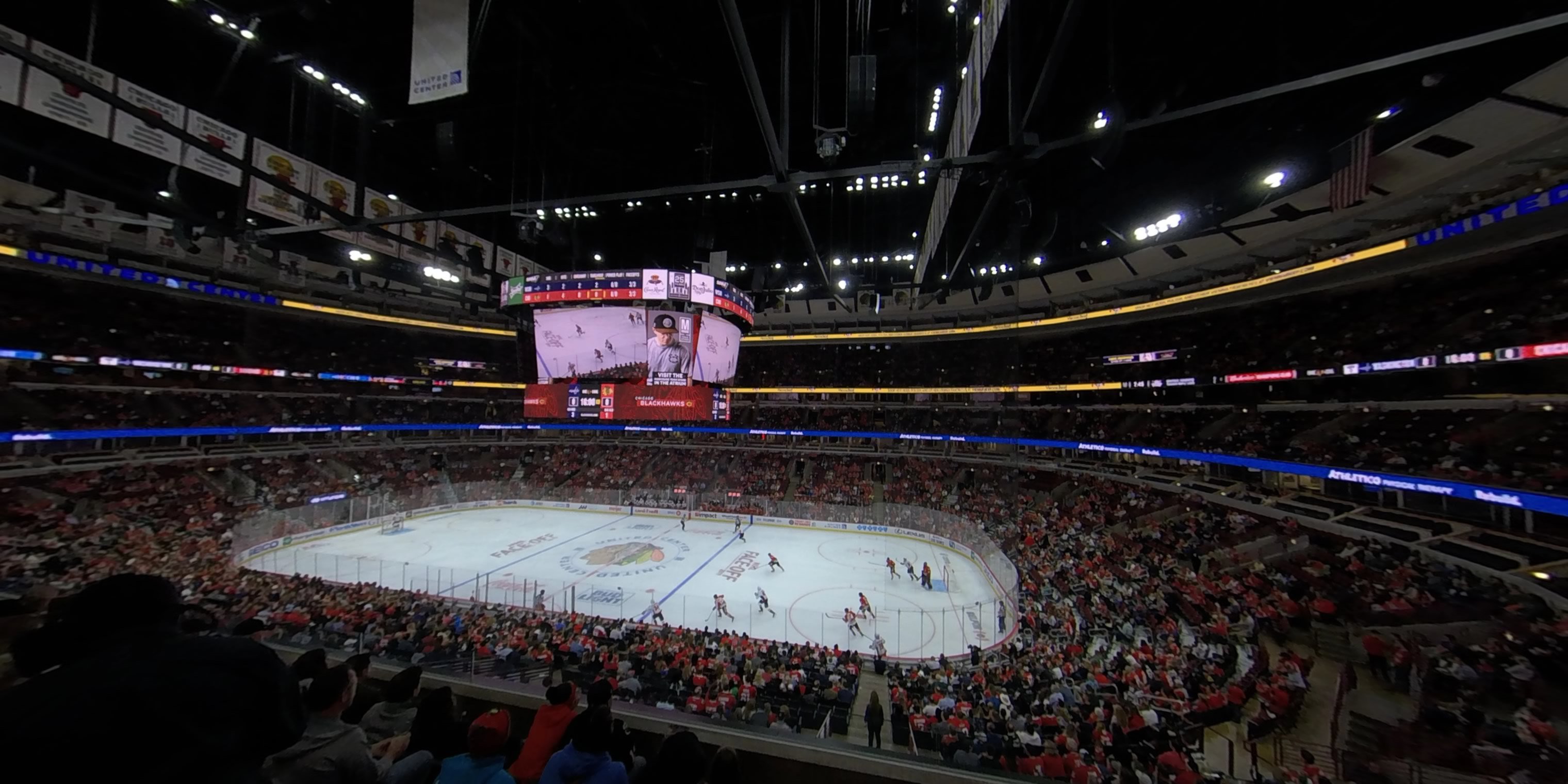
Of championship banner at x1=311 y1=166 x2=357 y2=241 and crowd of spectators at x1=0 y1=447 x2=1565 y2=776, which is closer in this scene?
crowd of spectators at x1=0 y1=447 x2=1565 y2=776

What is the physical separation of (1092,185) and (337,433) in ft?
120

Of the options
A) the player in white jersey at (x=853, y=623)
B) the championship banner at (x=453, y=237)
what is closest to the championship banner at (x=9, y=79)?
the championship banner at (x=453, y=237)

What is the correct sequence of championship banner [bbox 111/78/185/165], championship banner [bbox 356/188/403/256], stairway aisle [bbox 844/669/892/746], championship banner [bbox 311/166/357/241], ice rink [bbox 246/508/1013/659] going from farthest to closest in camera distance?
championship banner [bbox 356/188/403/256] → championship banner [bbox 311/166/357/241] → ice rink [bbox 246/508/1013/659] → championship banner [bbox 111/78/185/165] → stairway aisle [bbox 844/669/892/746]

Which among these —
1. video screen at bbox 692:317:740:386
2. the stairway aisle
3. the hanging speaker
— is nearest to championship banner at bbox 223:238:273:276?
video screen at bbox 692:317:740:386

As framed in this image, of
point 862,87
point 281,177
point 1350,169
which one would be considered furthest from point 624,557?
point 1350,169

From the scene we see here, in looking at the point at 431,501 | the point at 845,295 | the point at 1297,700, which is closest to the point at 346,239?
the point at 431,501

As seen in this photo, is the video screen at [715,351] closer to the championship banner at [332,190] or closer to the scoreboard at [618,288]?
the scoreboard at [618,288]

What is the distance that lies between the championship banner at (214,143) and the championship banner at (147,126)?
0.19 meters

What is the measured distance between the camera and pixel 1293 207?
13.1 metres

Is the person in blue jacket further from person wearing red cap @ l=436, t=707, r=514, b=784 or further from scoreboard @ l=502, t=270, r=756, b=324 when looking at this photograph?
scoreboard @ l=502, t=270, r=756, b=324

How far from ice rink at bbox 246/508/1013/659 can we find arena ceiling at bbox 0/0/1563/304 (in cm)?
888

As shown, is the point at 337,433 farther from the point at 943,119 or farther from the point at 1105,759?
the point at 1105,759

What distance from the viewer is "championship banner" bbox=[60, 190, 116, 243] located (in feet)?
52.2

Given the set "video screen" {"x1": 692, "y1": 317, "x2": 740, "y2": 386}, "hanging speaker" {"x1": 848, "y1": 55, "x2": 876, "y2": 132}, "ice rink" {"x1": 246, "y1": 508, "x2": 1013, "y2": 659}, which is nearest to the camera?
"hanging speaker" {"x1": 848, "y1": 55, "x2": 876, "y2": 132}
